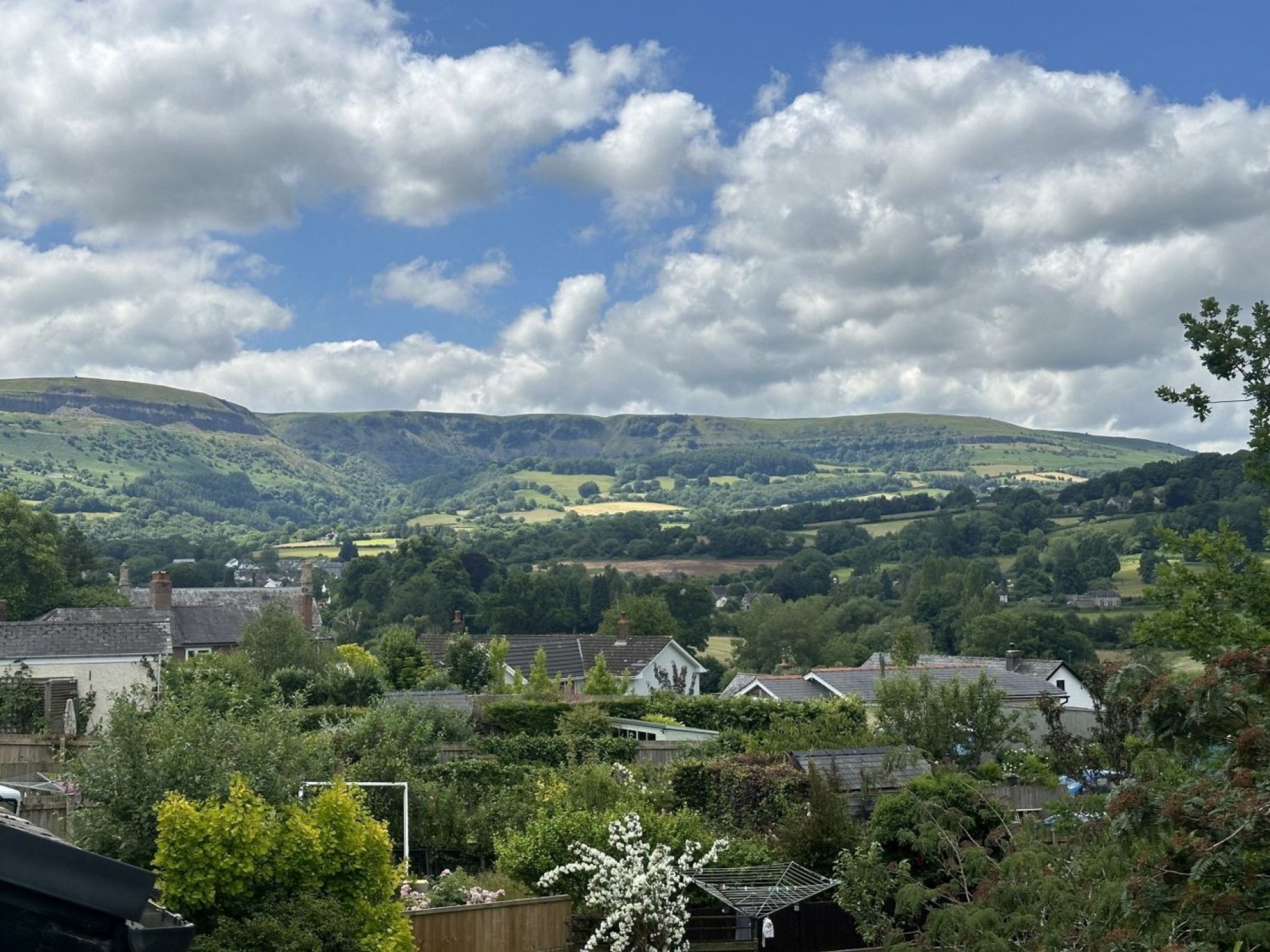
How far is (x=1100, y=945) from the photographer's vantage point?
53.4 feet

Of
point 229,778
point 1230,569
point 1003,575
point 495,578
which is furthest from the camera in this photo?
point 1003,575

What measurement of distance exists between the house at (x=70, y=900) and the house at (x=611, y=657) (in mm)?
66489

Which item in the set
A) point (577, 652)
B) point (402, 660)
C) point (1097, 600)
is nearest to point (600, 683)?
point (402, 660)

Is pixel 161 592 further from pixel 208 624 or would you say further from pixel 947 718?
pixel 947 718

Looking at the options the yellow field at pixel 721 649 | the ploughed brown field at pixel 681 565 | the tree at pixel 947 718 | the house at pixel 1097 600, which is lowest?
the yellow field at pixel 721 649

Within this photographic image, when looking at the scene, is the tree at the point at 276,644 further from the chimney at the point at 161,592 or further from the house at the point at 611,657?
the chimney at the point at 161,592

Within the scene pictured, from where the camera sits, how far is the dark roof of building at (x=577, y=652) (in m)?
73.4

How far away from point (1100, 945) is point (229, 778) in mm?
11325

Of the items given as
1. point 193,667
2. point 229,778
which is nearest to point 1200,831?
point 229,778

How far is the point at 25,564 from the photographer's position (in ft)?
275

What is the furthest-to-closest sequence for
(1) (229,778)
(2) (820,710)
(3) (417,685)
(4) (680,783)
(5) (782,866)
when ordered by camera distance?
1. (3) (417,685)
2. (2) (820,710)
3. (4) (680,783)
4. (5) (782,866)
5. (1) (229,778)

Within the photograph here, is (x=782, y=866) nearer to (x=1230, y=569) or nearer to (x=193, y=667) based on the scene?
(x=1230, y=569)

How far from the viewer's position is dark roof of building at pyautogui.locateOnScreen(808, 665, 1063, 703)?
6006cm

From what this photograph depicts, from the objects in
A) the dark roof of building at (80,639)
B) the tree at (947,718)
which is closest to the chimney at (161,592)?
the dark roof of building at (80,639)
